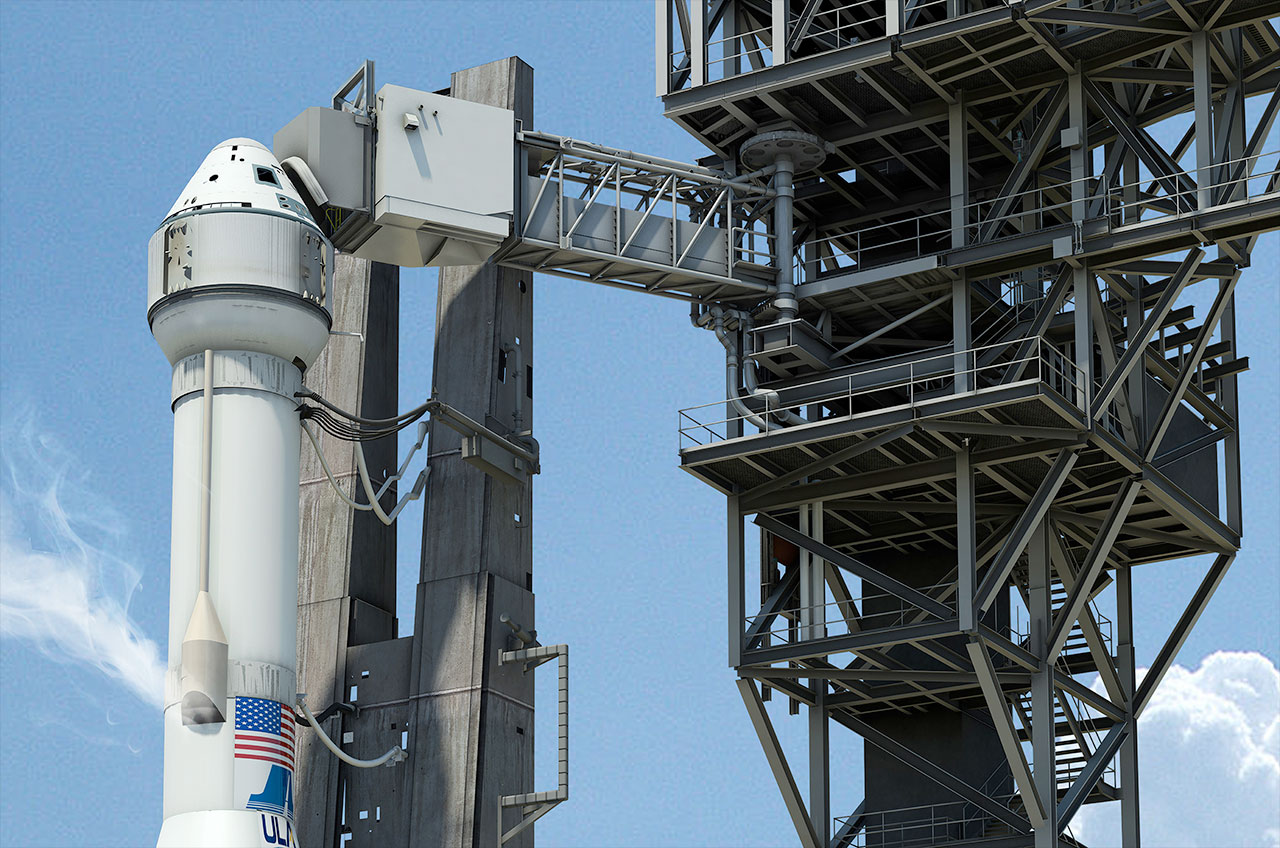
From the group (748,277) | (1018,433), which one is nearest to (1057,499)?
(1018,433)

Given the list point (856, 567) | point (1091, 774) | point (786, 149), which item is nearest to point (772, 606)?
point (856, 567)

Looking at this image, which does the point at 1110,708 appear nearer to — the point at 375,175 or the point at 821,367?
the point at 821,367

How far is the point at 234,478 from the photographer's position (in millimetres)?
47656

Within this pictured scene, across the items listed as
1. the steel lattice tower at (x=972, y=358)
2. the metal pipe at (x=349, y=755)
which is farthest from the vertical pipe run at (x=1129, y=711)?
the metal pipe at (x=349, y=755)

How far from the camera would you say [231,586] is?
47000mm

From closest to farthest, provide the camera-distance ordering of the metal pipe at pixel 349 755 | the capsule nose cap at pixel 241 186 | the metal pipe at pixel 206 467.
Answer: the metal pipe at pixel 206 467 → the capsule nose cap at pixel 241 186 → the metal pipe at pixel 349 755

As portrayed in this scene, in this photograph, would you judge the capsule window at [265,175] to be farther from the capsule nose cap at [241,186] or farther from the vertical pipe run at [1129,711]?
the vertical pipe run at [1129,711]

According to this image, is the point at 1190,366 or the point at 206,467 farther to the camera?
the point at 1190,366

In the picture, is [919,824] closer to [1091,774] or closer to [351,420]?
[1091,774]

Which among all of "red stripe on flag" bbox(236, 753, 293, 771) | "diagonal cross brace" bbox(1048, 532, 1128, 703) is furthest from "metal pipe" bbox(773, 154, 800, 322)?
"red stripe on flag" bbox(236, 753, 293, 771)

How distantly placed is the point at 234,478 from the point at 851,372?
14153 mm

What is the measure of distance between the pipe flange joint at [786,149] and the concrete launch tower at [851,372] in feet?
0.36

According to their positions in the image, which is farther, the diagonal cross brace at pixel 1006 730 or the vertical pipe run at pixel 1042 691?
the vertical pipe run at pixel 1042 691

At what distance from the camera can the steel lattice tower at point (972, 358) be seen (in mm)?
51375
